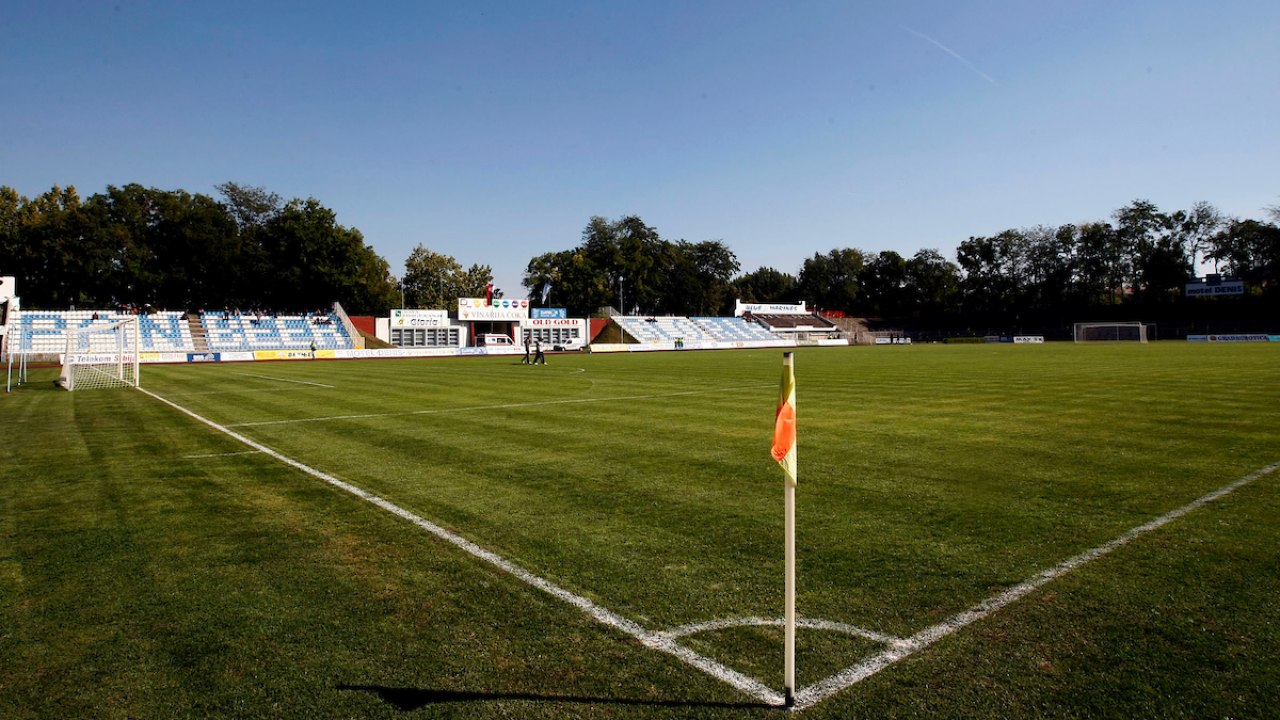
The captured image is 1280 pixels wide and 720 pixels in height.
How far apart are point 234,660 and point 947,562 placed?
4590 mm

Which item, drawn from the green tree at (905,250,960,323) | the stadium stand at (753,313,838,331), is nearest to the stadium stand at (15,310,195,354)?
the stadium stand at (753,313,838,331)

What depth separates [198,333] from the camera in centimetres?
5409

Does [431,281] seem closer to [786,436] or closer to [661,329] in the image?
[661,329]

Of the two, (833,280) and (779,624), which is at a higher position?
(833,280)

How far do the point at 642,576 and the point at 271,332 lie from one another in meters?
61.8

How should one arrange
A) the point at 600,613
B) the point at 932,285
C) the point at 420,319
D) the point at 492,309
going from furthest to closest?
the point at 932,285 < the point at 492,309 < the point at 420,319 < the point at 600,613

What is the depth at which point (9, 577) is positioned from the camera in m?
4.77

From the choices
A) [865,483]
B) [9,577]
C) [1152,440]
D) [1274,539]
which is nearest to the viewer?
[9,577]

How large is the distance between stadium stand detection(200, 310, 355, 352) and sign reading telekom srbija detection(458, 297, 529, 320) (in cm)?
1091

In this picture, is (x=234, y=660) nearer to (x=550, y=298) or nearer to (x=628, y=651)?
(x=628, y=651)

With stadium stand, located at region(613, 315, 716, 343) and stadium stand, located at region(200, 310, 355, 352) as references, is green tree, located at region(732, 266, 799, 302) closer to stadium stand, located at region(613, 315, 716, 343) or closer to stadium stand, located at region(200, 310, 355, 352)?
stadium stand, located at region(613, 315, 716, 343)

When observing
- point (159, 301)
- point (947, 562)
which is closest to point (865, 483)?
point (947, 562)

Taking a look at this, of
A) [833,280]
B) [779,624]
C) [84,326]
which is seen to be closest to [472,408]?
[779,624]

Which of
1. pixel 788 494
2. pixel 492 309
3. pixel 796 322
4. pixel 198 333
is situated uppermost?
pixel 492 309
